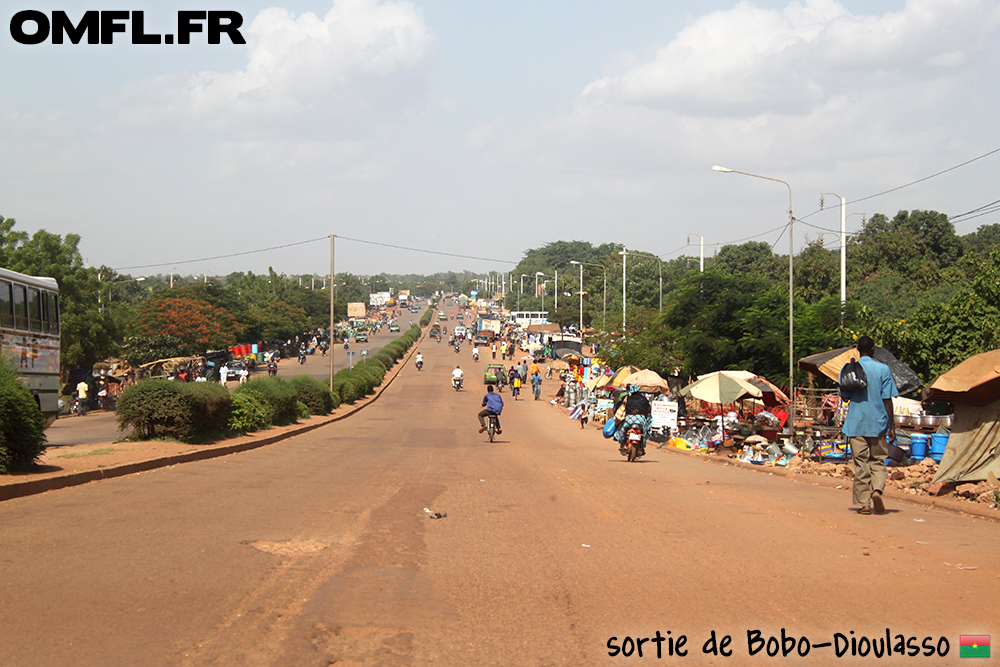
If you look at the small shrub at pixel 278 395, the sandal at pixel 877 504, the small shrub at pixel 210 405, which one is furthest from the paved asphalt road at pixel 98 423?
the sandal at pixel 877 504

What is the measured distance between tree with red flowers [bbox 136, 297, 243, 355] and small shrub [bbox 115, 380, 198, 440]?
156 feet

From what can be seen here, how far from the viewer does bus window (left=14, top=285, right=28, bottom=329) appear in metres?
18.6

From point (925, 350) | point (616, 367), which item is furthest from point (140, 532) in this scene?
point (616, 367)

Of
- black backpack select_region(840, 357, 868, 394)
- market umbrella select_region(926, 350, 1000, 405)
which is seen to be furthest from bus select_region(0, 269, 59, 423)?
market umbrella select_region(926, 350, 1000, 405)

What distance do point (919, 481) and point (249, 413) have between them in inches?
594

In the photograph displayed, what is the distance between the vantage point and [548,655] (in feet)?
14.8

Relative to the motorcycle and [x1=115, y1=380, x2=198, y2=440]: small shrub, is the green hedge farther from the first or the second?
the motorcycle

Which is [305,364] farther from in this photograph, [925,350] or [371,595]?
[371,595]

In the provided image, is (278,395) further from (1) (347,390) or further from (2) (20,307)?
(1) (347,390)

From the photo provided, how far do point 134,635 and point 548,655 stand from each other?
2336mm

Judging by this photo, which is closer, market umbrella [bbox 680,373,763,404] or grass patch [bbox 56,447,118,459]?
grass patch [bbox 56,447,118,459]

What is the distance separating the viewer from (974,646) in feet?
15.5

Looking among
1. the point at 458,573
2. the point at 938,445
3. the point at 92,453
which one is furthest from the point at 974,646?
the point at 92,453

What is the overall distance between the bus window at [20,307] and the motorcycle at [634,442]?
13.9m
